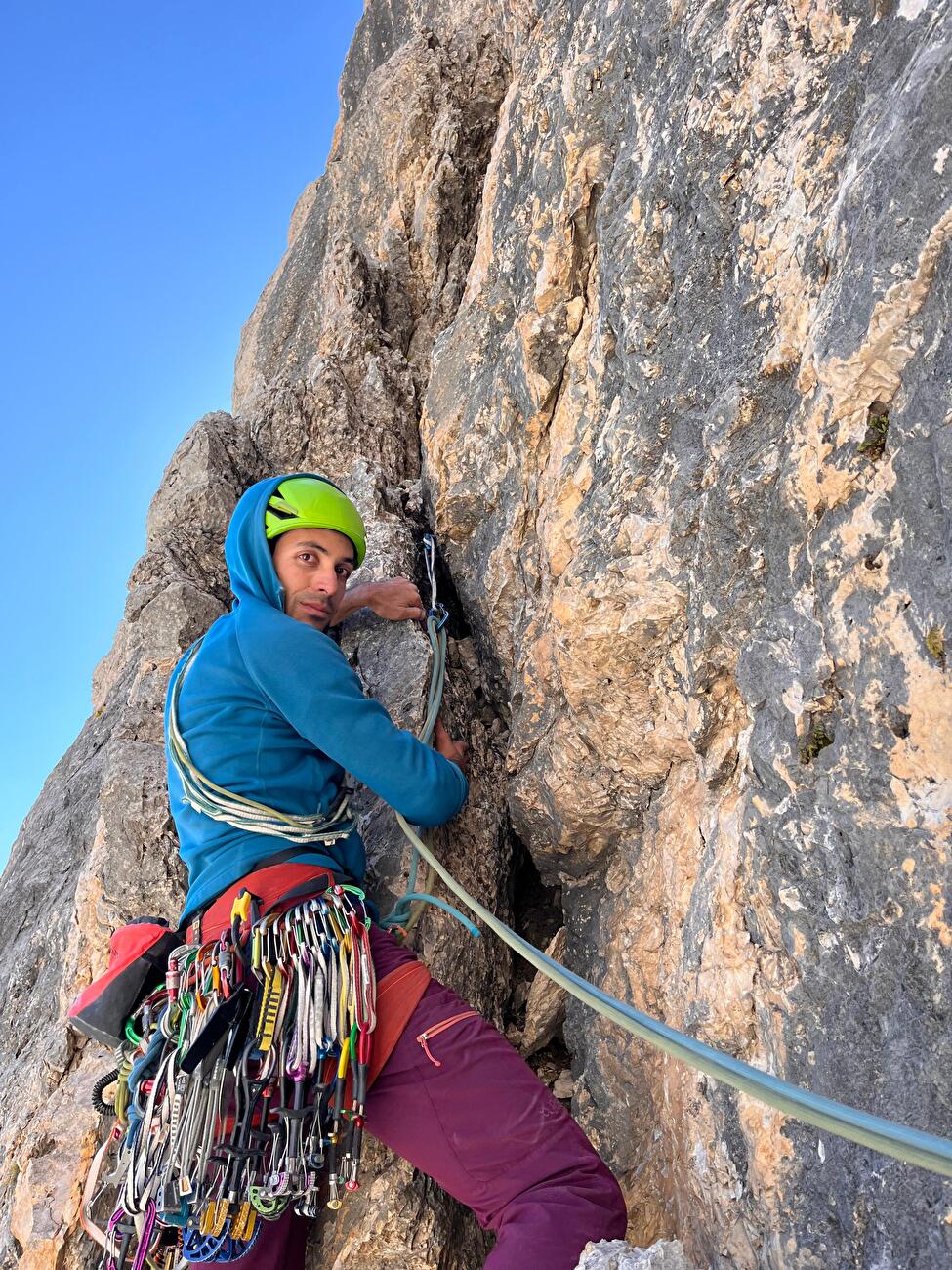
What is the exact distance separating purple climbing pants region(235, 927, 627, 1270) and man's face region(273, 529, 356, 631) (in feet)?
4.69

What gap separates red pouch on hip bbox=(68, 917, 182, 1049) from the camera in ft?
9.73

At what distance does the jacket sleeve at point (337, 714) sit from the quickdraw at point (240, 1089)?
1.83ft

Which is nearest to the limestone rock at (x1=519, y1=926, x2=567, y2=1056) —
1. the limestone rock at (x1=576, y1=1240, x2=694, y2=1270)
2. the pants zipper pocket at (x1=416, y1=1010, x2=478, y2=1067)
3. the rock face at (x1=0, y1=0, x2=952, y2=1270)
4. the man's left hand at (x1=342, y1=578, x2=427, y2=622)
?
the rock face at (x1=0, y1=0, x2=952, y2=1270)

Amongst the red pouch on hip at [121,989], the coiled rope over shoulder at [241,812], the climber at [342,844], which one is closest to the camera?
the climber at [342,844]

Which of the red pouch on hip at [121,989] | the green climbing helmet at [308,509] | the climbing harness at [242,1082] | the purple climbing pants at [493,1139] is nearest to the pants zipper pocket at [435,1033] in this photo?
the purple climbing pants at [493,1139]

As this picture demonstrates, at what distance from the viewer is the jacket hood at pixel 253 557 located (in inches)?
143

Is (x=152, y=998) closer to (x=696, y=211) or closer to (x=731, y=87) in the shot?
(x=696, y=211)

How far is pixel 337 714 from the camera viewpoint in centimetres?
315

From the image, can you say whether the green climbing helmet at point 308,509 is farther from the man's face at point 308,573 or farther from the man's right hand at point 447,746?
the man's right hand at point 447,746

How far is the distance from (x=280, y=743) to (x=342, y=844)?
19.1 inches

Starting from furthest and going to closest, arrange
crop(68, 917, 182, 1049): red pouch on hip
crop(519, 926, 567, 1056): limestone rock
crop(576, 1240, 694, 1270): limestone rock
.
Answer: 1. crop(519, 926, 567, 1056): limestone rock
2. crop(68, 917, 182, 1049): red pouch on hip
3. crop(576, 1240, 694, 1270): limestone rock

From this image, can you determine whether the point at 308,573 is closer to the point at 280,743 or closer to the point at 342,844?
the point at 280,743

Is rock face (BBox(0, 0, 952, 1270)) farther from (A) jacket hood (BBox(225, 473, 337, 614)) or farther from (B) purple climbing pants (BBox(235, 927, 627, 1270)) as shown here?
(A) jacket hood (BBox(225, 473, 337, 614))

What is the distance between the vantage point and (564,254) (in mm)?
3715
